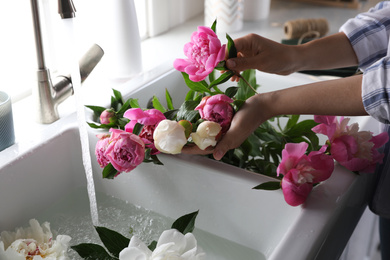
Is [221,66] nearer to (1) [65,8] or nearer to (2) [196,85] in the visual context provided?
(2) [196,85]

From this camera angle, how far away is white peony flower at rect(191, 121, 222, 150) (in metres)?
0.69

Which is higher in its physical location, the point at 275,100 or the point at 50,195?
the point at 275,100

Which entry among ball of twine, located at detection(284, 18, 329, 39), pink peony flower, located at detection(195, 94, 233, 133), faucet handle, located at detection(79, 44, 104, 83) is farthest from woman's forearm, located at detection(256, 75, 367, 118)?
ball of twine, located at detection(284, 18, 329, 39)

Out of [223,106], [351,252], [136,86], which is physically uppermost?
[223,106]

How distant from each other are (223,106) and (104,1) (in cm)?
61

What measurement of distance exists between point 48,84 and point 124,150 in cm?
37

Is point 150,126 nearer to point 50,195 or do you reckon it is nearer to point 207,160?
point 207,160

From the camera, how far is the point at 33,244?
74cm

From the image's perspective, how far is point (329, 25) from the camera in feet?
5.70

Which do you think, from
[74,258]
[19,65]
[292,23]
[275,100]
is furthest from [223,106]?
[292,23]

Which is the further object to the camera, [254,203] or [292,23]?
[292,23]

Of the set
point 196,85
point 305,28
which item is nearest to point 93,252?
point 196,85

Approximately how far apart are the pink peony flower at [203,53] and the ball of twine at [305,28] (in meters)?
0.88

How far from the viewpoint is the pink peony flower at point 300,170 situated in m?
0.70
